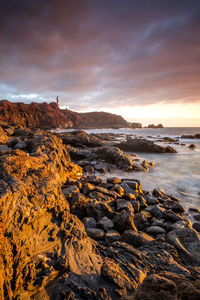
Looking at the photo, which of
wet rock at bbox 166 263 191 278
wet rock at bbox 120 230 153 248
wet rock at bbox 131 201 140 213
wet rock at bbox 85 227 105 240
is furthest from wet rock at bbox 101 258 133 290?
wet rock at bbox 131 201 140 213

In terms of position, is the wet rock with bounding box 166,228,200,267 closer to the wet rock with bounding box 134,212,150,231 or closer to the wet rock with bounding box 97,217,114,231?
the wet rock with bounding box 134,212,150,231

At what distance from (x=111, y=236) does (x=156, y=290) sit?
1967 mm

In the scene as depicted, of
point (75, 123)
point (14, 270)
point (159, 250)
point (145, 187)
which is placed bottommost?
point (145, 187)

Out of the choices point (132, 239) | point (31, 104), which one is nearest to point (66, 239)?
point (132, 239)

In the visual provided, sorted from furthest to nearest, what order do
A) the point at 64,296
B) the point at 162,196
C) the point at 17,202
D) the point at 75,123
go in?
the point at 75,123 → the point at 162,196 → the point at 17,202 → the point at 64,296

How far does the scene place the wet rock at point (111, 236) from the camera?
3004 mm

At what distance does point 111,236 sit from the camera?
10.1 ft

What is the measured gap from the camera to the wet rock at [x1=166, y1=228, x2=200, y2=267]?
2.59 m

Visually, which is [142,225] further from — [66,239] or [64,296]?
[64,296]

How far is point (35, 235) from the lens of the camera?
2055mm

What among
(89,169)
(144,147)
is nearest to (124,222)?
(89,169)

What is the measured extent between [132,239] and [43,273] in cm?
184

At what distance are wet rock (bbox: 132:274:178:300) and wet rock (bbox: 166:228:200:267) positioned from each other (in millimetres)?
1796

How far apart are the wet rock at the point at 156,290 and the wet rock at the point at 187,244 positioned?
180 centimetres
